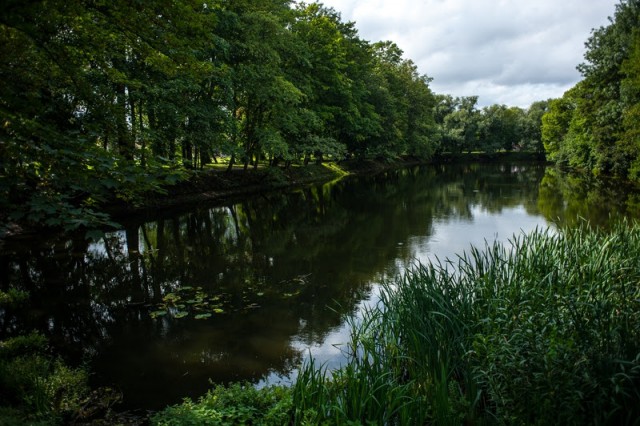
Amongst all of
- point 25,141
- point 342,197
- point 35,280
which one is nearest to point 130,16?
point 25,141

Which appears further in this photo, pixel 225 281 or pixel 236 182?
pixel 236 182

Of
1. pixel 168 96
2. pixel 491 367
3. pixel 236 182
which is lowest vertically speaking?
pixel 491 367

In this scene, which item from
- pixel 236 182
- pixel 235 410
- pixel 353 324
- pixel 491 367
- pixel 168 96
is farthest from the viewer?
pixel 236 182

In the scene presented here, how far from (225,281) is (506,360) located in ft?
26.2

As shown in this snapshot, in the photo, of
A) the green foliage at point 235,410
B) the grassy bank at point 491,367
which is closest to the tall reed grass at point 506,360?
the grassy bank at point 491,367

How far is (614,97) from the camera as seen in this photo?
3150 centimetres

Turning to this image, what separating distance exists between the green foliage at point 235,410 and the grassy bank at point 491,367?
1 centimetres

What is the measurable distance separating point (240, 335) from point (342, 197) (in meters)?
20.3

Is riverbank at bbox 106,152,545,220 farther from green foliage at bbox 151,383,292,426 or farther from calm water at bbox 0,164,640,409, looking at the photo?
green foliage at bbox 151,383,292,426

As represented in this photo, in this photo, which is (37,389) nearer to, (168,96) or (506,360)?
(506,360)

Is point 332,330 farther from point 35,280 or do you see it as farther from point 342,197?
point 342,197

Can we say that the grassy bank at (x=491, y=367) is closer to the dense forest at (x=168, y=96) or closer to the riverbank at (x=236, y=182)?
the dense forest at (x=168, y=96)

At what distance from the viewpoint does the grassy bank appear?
3799 mm

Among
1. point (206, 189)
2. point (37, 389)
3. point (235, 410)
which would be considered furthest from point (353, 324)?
point (206, 189)
